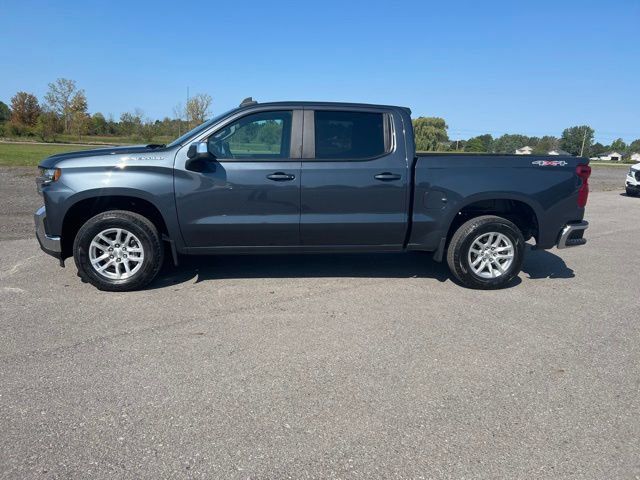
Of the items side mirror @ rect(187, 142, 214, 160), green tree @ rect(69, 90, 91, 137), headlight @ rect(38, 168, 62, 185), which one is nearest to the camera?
side mirror @ rect(187, 142, 214, 160)

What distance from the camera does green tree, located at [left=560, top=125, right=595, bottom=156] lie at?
8655 cm

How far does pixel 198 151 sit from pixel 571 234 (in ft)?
13.6

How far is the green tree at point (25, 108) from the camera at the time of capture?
60.9 m

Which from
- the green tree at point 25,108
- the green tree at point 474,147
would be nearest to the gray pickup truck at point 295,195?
the green tree at point 474,147

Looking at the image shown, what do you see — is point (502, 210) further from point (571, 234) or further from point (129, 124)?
point (129, 124)

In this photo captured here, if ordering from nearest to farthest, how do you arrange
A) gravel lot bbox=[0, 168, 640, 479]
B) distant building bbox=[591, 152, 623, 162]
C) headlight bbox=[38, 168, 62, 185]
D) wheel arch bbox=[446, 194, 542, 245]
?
1. gravel lot bbox=[0, 168, 640, 479]
2. headlight bbox=[38, 168, 62, 185]
3. wheel arch bbox=[446, 194, 542, 245]
4. distant building bbox=[591, 152, 623, 162]

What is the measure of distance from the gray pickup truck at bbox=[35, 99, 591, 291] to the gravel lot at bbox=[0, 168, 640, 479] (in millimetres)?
434

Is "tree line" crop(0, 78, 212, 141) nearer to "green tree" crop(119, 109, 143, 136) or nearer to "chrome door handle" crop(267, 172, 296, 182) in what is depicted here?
"green tree" crop(119, 109, 143, 136)

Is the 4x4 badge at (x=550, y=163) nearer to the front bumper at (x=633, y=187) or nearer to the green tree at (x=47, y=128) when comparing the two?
the front bumper at (x=633, y=187)

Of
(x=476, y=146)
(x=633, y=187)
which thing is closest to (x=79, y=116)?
(x=476, y=146)

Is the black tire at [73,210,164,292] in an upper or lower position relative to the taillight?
lower

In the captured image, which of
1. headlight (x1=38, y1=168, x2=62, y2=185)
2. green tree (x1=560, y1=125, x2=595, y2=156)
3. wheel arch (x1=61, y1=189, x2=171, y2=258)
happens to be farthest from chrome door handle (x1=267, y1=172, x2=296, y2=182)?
green tree (x1=560, y1=125, x2=595, y2=156)

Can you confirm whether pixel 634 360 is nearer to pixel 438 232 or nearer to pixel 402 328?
pixel 402 328

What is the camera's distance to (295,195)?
16.0 ft
